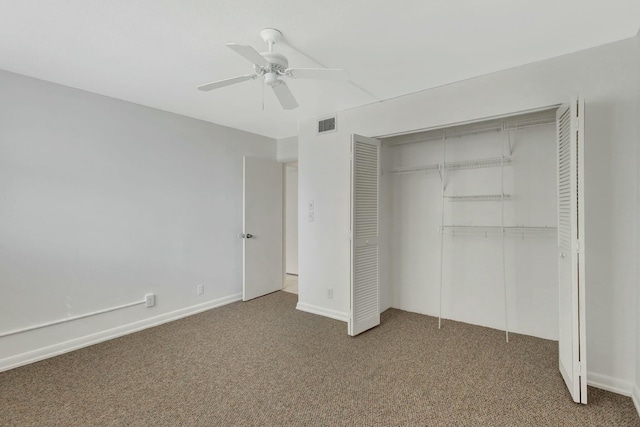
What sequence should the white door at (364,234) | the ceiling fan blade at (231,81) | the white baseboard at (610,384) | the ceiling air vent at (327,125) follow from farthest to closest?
the ceiling air vent at (327,125) < the white door at (364,234) < the white baseboard at (610,384) < the ceiling fan blade at (231,81)

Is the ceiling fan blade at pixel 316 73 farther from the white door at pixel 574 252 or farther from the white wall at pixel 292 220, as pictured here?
the white wall at pixel 292 220

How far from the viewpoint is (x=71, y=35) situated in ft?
6.88

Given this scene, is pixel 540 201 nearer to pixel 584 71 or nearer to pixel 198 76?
pixel 584 71

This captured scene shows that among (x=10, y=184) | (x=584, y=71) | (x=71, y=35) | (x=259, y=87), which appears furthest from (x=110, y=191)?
(x=584, y=71)

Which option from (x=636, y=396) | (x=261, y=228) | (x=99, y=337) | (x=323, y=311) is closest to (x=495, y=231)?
(x=636, y=396)

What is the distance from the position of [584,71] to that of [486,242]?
178cm

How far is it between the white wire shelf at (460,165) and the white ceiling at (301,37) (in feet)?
3.23

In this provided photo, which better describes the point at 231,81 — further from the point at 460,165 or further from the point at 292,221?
the point at 292,221

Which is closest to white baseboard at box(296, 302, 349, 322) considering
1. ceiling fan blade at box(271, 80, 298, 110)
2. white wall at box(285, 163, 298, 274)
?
white wall at box(285, 163, 298, 274)

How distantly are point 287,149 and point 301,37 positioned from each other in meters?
2.87

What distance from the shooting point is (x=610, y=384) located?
7.29 feet

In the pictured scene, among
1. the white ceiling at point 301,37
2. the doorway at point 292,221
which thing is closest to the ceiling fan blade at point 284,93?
the white ceiling at point 301,37

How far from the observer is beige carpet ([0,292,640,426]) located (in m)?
1.97

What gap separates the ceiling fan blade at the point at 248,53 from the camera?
161 centimetres
